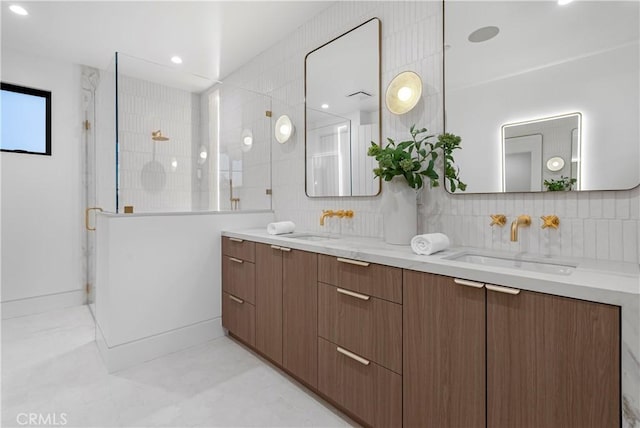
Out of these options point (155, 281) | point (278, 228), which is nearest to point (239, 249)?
point (278, 228)

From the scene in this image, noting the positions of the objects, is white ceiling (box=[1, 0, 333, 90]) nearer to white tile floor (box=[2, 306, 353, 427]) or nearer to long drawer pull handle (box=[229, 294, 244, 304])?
long drawer pull handle (box=[229, 294, 244, 304])

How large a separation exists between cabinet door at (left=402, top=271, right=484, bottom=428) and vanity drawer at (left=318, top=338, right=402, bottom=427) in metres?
0.07

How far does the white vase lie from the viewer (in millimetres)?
1677

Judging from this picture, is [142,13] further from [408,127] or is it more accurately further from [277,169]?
[408,127]

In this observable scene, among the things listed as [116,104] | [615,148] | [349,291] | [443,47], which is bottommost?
[349,291]

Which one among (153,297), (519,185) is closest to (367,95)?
(519,185)

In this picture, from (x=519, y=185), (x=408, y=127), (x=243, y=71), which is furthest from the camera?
(x=243, y=71)

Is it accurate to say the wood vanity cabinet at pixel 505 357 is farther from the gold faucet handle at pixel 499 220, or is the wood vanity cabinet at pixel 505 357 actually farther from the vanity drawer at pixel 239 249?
the vanity drawer at pixel 239 249

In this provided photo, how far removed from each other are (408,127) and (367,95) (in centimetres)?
42

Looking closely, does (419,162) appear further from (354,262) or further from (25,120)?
(25,120)

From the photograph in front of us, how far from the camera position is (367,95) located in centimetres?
209

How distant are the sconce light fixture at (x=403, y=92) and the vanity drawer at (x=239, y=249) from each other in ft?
4.34

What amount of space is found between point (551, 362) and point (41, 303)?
4261mm

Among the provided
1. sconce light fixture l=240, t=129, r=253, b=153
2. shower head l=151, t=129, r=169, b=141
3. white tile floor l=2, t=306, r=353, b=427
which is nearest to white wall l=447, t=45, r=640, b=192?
white tile floor l=2, t=306, r=353, b=427
